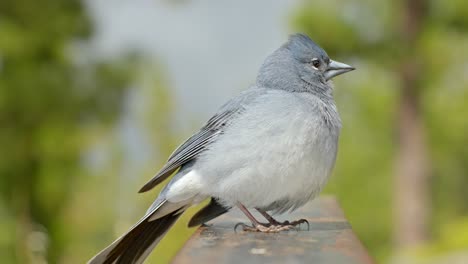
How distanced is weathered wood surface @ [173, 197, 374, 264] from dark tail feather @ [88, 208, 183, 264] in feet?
0.42

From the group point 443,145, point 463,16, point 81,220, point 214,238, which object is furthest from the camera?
point 443,145

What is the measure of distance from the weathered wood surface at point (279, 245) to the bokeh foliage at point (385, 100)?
19.2 ft

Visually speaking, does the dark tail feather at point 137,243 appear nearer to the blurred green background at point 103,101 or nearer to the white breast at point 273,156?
the white breast at point 273,156

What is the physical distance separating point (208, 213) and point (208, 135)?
22cm

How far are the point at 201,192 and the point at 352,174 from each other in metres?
8.94

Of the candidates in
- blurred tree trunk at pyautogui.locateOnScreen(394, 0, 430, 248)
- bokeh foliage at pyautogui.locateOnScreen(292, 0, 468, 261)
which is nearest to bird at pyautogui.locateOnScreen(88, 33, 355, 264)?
bokeh foliage at pyautogui.locateOnScreen(292, 0, 468, 261)

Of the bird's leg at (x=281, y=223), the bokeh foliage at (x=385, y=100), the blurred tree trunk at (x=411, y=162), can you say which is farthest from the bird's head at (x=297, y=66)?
the blurred tree trunk at (x=411, y=162)

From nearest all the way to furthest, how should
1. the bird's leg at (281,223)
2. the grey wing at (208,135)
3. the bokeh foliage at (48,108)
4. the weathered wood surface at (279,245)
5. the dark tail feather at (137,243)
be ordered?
the weathered wood surface at (279,245) < the dark tail feather at (137,243) < the bird's leg at (281,223) < the grey wing at (208,135) < the bokeh foliage at (48,108)

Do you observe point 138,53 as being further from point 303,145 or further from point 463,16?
point 303,145

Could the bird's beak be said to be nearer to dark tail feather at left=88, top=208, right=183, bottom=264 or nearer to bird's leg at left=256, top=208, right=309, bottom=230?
bird's leg at left=256, top=208, right=309, bottom=230

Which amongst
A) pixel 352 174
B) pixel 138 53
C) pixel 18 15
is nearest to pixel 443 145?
pixel 352 174

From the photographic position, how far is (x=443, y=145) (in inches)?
419

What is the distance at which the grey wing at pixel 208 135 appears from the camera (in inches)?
78.7

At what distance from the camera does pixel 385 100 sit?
10.0 metres
